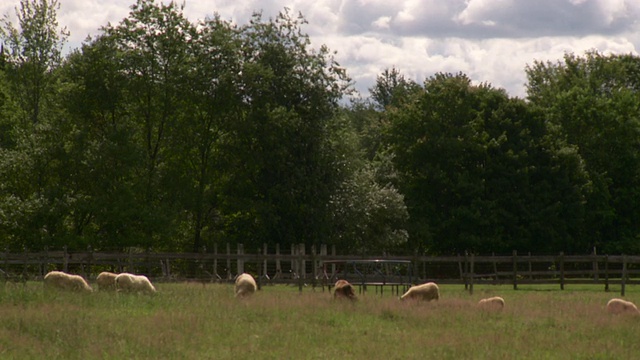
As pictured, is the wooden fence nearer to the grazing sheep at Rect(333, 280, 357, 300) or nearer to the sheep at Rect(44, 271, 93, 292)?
the grazing sheep at Rect(333, 280, 357, 300)

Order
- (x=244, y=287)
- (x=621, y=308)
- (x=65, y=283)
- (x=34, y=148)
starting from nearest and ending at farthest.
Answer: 1. (x=621, y=308)
2. (x=65, y=283)
3. (x=244, y=287)
4. (x=34, y=148)

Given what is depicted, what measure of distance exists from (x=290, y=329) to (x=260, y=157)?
1392 inches

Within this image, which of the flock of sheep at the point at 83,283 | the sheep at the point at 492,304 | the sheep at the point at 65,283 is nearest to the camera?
the sheep at the point at 492,304

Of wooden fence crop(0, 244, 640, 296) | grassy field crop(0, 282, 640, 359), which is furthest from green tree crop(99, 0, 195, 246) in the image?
grassy field crop(0, 282, 640, 359)

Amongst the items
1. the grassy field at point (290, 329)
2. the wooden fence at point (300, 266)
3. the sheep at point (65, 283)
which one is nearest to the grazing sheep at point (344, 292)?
the grassy field at point (290, 329)

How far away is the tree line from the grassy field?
87.7ft

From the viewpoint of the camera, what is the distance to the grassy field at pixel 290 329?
17.0 m

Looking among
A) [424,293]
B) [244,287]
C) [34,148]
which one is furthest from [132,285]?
[34,148]

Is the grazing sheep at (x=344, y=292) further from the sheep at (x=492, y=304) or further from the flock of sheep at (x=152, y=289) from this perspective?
the sheep at (x=492, y=304)

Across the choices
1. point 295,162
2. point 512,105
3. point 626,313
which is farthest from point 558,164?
point 626,313

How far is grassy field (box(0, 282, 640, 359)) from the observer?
17047 mm

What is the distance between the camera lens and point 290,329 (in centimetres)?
2003

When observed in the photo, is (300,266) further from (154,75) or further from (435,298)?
(154,75)

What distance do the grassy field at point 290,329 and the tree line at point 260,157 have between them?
26731 mm
